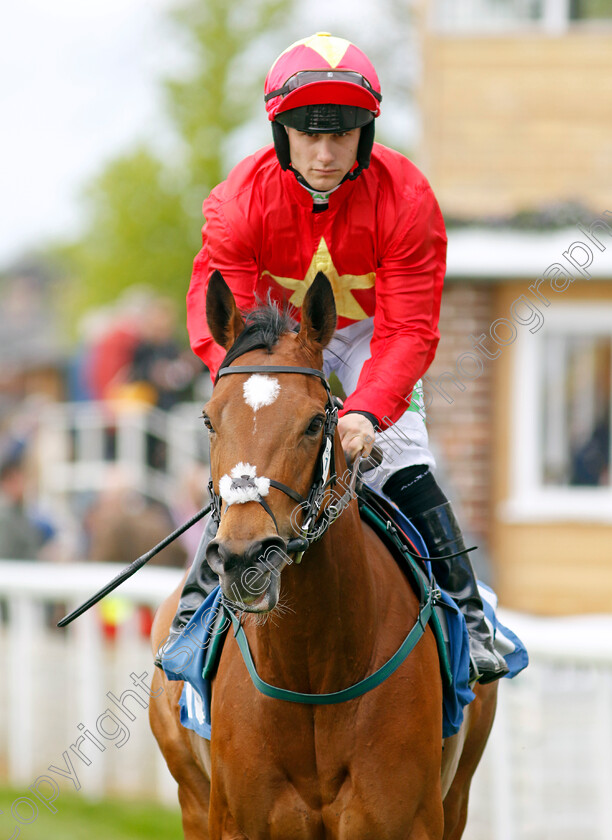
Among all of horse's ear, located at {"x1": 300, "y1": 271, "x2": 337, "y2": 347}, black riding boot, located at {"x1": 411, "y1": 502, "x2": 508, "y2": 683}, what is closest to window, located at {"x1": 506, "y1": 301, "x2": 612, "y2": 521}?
black riding boot, located at {"x1": 411, "y1": 502, "x2": 508, "y2": 683}

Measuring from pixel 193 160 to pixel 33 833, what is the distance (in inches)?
860

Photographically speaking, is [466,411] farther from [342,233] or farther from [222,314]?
[222,314]

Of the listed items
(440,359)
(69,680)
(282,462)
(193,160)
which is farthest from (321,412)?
(193,160)

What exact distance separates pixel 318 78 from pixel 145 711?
4.49m

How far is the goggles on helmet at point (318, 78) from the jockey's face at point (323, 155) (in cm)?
12

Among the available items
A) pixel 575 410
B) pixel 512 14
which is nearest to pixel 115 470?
pixel 575 410

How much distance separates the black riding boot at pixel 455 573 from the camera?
3.79 meters

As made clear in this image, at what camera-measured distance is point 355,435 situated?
3.12 m

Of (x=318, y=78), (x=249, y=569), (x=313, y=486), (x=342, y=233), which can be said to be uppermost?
(x=318, y=78)

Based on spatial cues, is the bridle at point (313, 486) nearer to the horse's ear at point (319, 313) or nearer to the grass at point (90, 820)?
the horse's ear at point (319, 313)

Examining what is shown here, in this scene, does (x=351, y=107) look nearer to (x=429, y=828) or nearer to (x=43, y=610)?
Result: (x=429, y=828)

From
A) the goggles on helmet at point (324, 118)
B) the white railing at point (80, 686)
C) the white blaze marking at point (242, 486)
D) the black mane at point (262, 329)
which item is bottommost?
the white railing at point (80, 686)

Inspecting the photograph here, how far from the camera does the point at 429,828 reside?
324 cm

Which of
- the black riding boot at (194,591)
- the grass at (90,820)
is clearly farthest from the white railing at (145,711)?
the black riding boot at (194,591)
